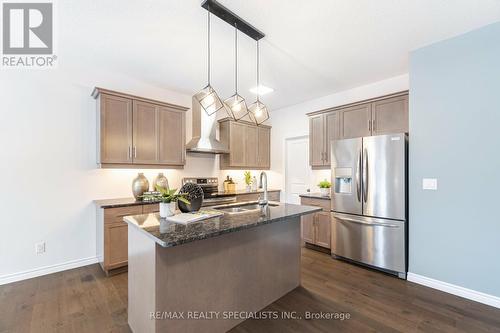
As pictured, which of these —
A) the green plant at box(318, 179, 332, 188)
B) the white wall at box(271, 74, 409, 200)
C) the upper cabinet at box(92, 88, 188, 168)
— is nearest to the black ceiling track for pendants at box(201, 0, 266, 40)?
the upper cabinet at box(92, 88, 188, 168)

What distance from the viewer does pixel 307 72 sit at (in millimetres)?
3504

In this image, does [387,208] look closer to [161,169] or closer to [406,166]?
[406,166]

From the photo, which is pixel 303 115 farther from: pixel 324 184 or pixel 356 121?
pixel 324 184

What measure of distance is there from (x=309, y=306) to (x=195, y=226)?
60.6 inches

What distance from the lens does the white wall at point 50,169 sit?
281 centimetres

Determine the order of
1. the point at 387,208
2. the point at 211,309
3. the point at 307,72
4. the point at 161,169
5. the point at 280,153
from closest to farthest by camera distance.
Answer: the point at 211,309, the point at 387,208, the point at 307,72, the point at 161,169, the point at 280,153

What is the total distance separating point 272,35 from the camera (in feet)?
8.30

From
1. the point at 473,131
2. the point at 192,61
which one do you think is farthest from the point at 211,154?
the point at 473,131

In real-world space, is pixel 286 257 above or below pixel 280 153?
below

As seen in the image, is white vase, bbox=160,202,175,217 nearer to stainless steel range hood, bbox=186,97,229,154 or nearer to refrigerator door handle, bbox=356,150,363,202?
stainless steel range hood, bbox=186,97,229,154

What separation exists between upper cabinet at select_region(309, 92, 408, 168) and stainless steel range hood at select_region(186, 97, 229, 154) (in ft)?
6.06

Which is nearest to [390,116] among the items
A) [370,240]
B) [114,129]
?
[370,240]

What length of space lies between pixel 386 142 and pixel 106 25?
11.7ft

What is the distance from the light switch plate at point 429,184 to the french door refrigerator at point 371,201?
20 centimetres
